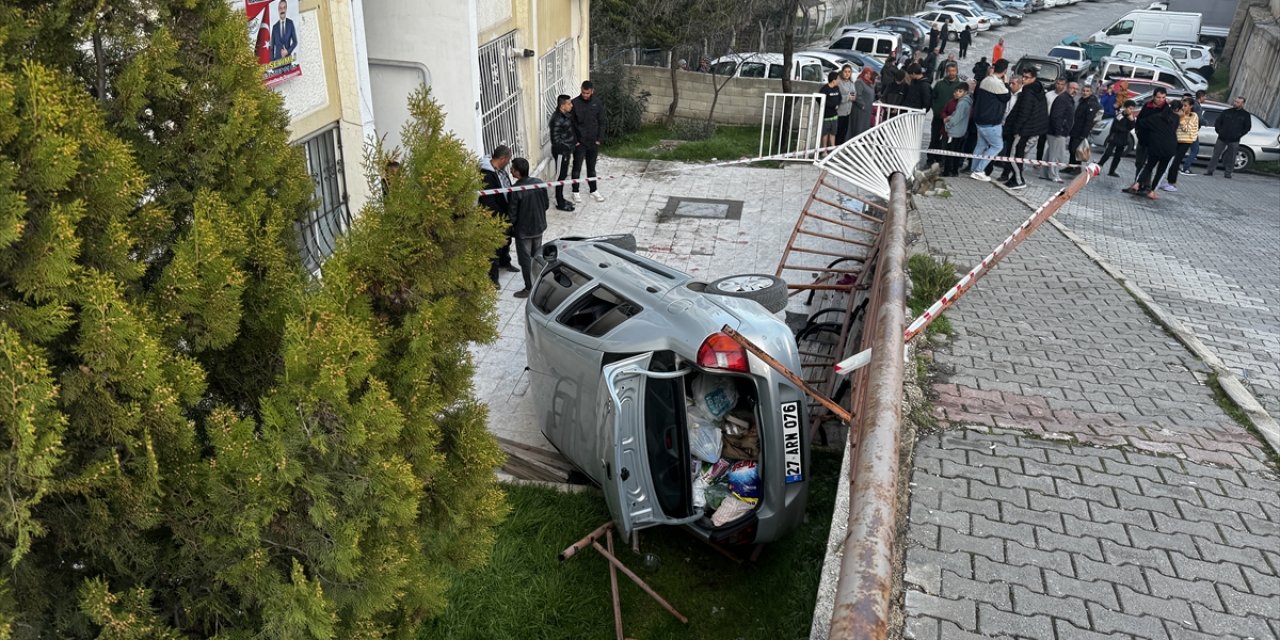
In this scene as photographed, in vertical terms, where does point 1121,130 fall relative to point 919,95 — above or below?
below

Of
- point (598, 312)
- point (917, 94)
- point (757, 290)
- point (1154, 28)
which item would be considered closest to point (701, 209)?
point (917, 94)

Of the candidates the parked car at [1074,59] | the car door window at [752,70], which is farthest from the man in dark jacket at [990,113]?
the parked car at [1074,59]

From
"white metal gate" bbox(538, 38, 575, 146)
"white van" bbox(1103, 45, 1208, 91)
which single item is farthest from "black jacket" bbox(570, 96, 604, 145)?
"white van" bbox(1103, 45, 1208, 91)

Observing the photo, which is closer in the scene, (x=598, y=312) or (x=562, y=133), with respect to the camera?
(x=598, y=312)

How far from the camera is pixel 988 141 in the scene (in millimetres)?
12586

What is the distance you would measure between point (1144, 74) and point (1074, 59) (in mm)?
Result: 3274

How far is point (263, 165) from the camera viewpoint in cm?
267

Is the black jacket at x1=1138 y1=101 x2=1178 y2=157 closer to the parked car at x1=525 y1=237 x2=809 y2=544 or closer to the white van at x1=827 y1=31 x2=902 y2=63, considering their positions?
the parked car at x1=525 y1=237 x2=809 y2=544

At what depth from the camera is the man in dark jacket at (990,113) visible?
40.0ft

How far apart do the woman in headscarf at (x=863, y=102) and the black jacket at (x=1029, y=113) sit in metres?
2.70

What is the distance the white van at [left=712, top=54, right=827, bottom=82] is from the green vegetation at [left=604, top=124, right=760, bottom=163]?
193 cm

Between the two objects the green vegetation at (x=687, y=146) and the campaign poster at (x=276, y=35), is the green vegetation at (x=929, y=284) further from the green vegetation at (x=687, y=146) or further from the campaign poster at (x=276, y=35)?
the green vegetation at (x=687, y=146)

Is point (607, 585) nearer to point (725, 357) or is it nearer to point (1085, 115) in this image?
point (725, 357)

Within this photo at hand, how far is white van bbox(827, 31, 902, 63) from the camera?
25484 millimetres
